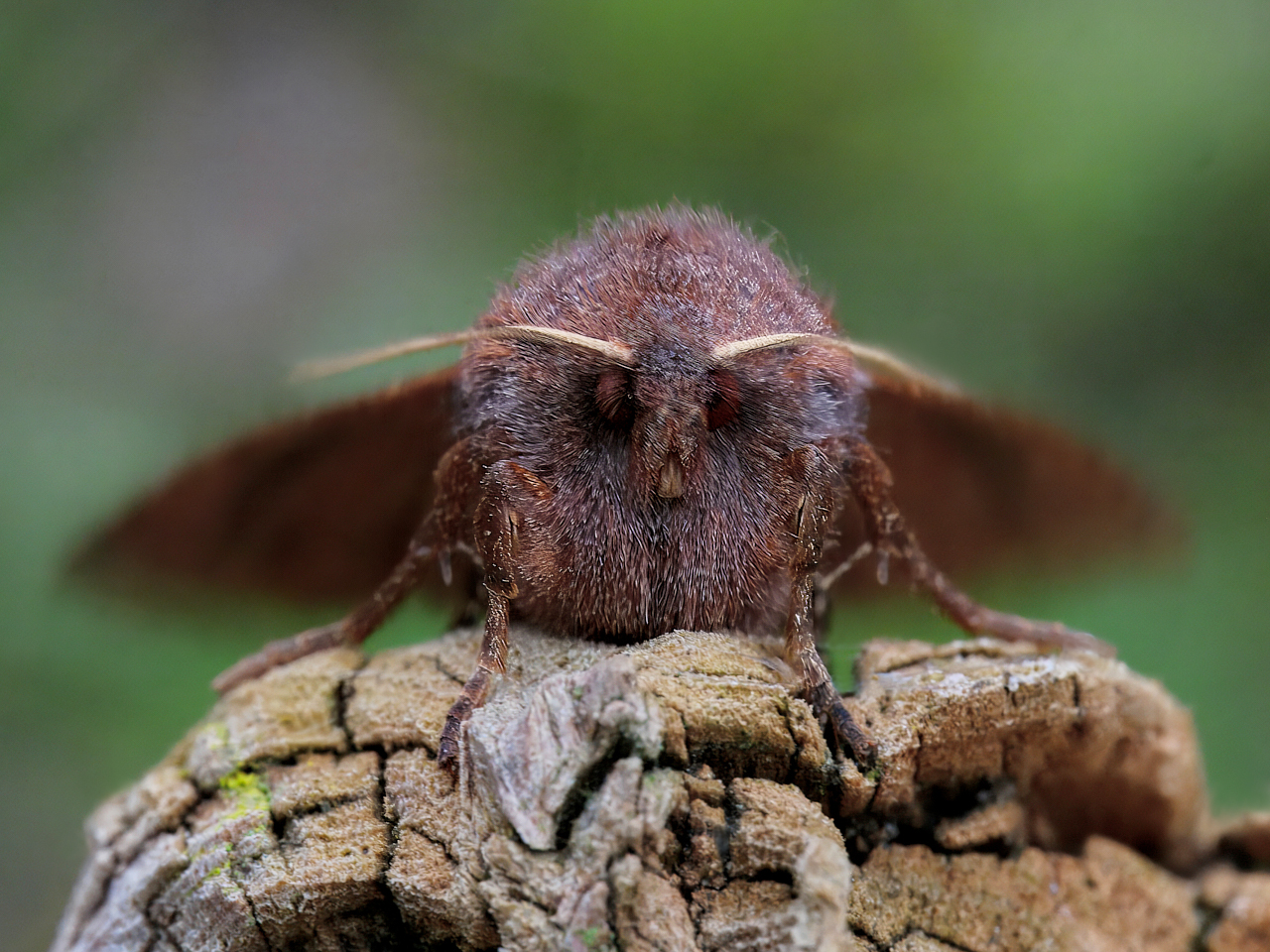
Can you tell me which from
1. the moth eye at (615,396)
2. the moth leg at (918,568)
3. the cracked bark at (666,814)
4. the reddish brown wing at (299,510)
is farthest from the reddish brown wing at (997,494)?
the reddish brown wing at (299,510)

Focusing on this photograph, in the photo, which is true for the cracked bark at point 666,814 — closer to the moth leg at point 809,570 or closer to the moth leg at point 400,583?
the moth leg at point 809,570

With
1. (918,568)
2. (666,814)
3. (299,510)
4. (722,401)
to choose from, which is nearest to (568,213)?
(299,510)

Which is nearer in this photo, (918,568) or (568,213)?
(918,568)

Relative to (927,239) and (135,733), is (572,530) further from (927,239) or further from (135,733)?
(927,239)

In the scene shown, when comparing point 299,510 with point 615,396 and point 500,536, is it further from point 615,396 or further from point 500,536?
point 615,396

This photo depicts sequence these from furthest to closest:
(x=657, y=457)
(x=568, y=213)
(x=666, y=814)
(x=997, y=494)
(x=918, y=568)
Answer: (x=568, y=213) < (x=997, y=494) < (x=918, y=568) < (x=657, y=457) < (x=666, y=814)

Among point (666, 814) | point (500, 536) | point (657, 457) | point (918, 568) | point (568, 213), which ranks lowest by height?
point (666, 814)
